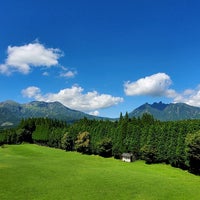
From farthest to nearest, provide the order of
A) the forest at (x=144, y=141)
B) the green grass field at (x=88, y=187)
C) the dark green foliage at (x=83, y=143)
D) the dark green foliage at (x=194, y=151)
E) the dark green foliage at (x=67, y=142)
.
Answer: the dark green foliage at (x=67, y=142)
the dark green foliage at (x=83, y=143)
the forest at (x=144, y=141)
the dark green foliage at (x=194, y=151)
the green grass field at (x=88, y=187)

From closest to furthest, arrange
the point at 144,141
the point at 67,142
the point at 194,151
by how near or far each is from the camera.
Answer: the point at 194,151, the point at 144,141, the point at 67,142

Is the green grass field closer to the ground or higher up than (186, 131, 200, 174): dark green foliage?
closer to the ground

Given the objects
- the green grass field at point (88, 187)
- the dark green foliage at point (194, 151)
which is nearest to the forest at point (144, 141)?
the dark green foliage at point (194, 151)

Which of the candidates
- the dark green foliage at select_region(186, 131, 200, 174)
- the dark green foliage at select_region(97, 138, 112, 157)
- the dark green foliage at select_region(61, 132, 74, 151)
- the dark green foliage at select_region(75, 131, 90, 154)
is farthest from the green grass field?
the dark green foliage at select_region(61, 132, 74, 151)

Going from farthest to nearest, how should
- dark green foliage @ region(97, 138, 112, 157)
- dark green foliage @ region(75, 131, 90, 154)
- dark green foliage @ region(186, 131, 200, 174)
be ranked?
dark green foliage @ region(75, 131, 90, 154) < dark green foliage @ region(97, 138, 112, 157) < dark green foliage @ region(186, 131, 200, 174)

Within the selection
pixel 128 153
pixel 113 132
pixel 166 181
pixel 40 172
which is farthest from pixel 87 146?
pixel 166 181

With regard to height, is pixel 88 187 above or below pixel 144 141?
below

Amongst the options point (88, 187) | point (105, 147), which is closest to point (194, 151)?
point (88, 187)

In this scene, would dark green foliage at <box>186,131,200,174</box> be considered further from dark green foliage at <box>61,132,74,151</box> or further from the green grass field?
dark green foliage at <box>61,132,74,151</box>

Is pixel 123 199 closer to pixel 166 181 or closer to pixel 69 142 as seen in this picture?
pixel 166 181

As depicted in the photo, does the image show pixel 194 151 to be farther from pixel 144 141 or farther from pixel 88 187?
pixel 88 187

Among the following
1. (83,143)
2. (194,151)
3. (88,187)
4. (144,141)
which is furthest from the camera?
(83,143)

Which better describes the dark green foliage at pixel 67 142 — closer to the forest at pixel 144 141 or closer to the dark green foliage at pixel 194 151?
the forest at pixel 144 141

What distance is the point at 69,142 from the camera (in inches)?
5940
